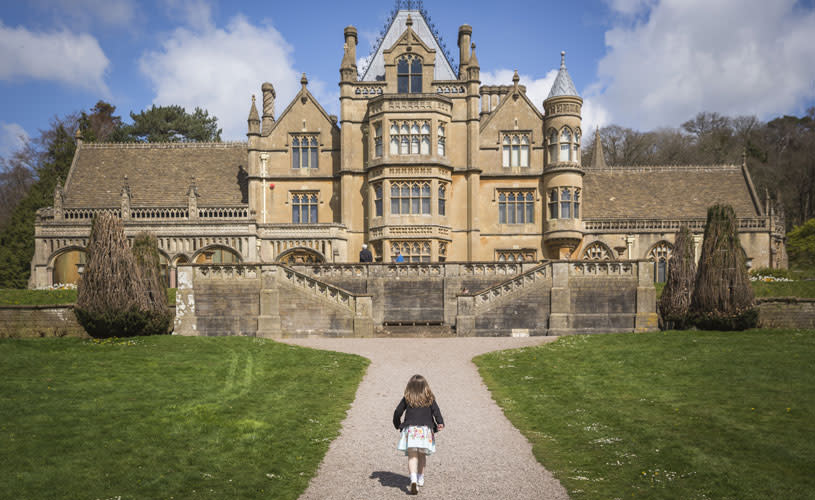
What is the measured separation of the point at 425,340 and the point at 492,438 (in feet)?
40.5

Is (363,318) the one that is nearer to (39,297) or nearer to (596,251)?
(39,297)

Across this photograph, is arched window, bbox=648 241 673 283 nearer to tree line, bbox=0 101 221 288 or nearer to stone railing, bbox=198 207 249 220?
stone railing, bbox=198 207 249 220

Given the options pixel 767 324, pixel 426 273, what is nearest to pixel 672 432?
pixel 767 324

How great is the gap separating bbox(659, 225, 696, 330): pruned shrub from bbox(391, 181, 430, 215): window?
1487 cm

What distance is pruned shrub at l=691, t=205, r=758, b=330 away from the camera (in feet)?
70.1

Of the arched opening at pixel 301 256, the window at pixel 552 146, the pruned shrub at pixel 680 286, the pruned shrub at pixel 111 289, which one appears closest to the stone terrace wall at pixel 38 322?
the pruned shrub at pixel 111 289

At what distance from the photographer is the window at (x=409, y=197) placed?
35094 millimetres

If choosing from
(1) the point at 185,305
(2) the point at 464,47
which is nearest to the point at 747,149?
(2) the point at 464,47

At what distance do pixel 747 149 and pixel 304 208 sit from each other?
5121 centimetres

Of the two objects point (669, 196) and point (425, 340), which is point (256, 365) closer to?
point (425, 340)

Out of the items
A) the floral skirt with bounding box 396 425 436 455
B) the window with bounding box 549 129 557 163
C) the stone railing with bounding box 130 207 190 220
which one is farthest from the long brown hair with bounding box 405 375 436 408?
the window with bounding box 549 129 557 163

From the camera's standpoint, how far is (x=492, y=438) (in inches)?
427

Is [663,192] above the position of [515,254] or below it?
above

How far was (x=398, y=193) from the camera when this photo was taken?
115ft
